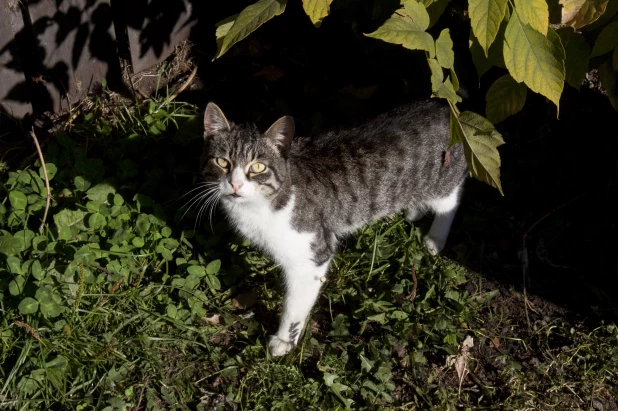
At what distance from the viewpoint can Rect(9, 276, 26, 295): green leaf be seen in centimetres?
301

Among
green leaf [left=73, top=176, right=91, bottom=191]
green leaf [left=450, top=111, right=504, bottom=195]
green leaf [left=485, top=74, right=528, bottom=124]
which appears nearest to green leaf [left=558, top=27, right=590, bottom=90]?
green leaf [left=485, top=74, right=528, bottom=124]

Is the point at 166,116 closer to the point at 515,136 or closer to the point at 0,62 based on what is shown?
the point at 0,62

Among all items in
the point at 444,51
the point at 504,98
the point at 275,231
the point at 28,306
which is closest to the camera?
the point at 444,51

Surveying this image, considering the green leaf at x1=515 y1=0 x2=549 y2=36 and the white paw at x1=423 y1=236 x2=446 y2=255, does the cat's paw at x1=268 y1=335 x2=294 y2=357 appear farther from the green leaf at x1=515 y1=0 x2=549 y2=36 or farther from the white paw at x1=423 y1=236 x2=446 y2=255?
the green leaf at x1=515 y1=0 x2=549 y2=36

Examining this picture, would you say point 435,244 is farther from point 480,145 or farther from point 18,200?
point 18,200

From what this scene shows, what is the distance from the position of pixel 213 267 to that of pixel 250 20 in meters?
1.66

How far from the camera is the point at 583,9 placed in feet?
7.13

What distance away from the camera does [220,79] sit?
460 cm

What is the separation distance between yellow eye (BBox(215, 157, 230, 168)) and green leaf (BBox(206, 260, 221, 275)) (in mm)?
609

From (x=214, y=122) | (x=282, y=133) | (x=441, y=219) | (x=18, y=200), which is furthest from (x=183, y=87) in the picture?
(x=441, y=219)

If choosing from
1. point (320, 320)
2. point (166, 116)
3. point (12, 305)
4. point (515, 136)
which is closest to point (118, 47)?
point (166, 116)

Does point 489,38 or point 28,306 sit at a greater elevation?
point 489,38

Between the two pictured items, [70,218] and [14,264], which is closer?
[14,264]

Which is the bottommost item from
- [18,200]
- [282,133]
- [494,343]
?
[494,343]
